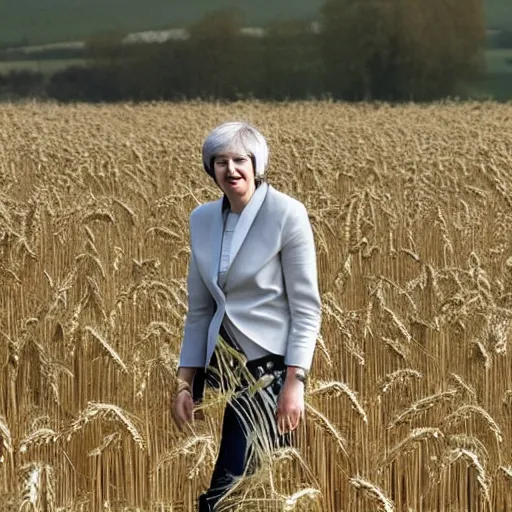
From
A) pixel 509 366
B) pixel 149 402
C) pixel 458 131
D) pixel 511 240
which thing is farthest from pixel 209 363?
pixel 458 131

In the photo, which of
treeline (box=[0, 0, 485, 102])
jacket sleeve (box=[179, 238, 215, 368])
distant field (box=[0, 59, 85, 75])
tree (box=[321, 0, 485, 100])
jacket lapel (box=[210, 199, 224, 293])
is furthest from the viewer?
tree (box=[321, 0, 485, 100])

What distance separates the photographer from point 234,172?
11.0ft

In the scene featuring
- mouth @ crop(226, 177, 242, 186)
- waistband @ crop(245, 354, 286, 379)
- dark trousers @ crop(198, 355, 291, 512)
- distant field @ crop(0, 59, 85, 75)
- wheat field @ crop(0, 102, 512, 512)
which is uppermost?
mouth @ crop(226, 177, 242, 186)

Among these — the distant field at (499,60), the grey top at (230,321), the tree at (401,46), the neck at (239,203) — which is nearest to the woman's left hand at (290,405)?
the grey top at (230,321)

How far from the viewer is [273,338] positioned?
11.4 ft

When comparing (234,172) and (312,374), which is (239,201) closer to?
(234,172)

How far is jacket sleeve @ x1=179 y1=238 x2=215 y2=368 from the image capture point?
11.7 ft

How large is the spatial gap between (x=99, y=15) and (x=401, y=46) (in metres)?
13.2

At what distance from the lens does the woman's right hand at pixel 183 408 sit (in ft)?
11.5

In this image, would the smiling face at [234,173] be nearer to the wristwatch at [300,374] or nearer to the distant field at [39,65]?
the wristwatch at [300,374]

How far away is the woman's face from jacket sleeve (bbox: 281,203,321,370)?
0.45 feet

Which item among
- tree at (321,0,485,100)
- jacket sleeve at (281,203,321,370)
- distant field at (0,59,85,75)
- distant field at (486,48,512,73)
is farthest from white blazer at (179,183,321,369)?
tree at (321,0,485,100)

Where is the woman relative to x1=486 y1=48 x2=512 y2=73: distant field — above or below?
above

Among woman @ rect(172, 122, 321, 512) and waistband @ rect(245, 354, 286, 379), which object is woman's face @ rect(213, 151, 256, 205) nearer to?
woman @ rect(172, 122, 321, 512)
